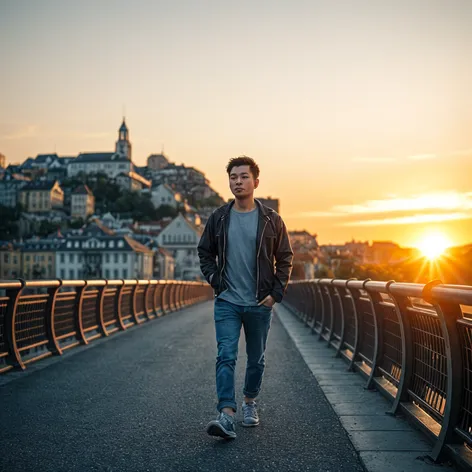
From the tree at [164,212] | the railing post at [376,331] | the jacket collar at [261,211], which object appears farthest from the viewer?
the tree at [164,212]

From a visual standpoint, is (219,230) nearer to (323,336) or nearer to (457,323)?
(457,323)

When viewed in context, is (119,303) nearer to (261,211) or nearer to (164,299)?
(164,299)

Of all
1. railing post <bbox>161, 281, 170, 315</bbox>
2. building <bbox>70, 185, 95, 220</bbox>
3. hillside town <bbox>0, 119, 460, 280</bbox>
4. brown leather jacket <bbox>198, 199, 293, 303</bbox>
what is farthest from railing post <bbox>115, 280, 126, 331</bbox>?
building <bbox>70, 185, 95, 220</bbox>

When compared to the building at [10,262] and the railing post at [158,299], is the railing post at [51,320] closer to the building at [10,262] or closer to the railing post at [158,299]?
the railing post at [158,299]

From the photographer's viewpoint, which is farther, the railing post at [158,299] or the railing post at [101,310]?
the railing post at [158,299]

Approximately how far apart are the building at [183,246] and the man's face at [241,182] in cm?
13610

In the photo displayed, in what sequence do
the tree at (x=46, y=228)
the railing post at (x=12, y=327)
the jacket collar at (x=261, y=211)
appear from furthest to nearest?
the tree at (x=46, y=228), the railing post at (x=12, y=327), the jacket collar at (x=261, y=211)

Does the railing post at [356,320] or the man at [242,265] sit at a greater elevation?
the man at [242,265]

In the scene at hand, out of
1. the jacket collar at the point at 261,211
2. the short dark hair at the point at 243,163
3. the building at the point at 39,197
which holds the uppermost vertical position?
the building at the point at 39,197

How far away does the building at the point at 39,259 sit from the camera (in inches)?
5640

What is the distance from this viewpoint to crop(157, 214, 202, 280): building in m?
142

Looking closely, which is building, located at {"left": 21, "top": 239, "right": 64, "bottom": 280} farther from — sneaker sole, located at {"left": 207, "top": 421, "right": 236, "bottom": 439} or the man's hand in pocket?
sneaker sole, located at {"left": 207, "top": 421, "right": 236, "bottom": 439}

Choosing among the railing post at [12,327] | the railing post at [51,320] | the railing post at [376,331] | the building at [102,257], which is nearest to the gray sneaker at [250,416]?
the railing post at [376,331]

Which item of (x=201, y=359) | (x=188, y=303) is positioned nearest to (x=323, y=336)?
(x=201, y=359)
